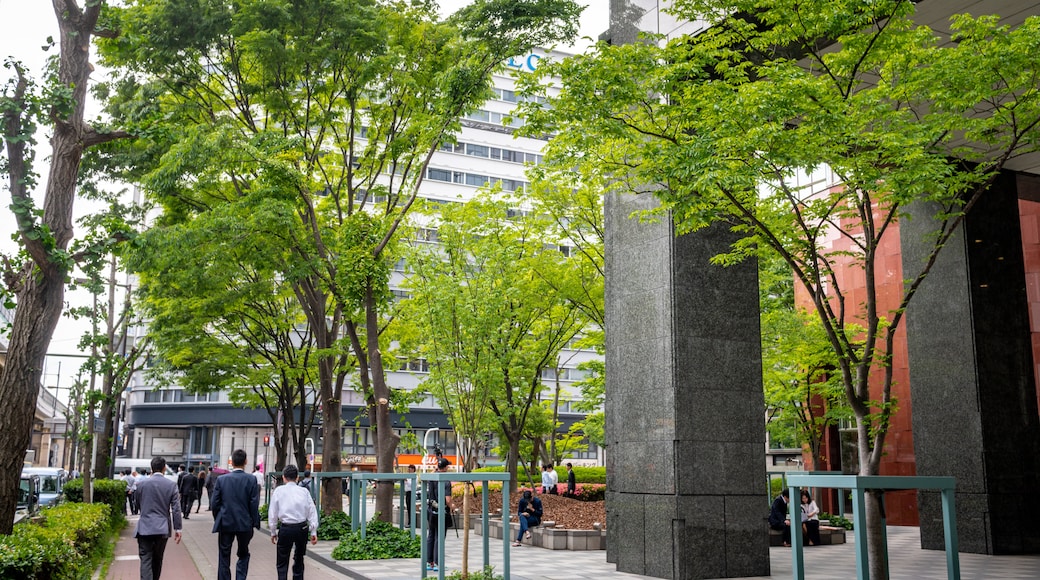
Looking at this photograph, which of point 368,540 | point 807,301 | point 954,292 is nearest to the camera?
point 368,540

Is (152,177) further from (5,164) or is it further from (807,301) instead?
(807,301)

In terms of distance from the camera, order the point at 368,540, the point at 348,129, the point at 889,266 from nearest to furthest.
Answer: the point at 368,540 < the point at 348,129 < the point at 889,266

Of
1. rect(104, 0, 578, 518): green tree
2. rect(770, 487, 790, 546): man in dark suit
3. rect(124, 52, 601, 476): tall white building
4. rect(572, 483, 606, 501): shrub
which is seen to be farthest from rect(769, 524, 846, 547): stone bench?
rect(124, 52, 601, 476): tall white building

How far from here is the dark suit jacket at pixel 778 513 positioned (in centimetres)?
1844

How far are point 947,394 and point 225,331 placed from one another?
A: 68.0 feet

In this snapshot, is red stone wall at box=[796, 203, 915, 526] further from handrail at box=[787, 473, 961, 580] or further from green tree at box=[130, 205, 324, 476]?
handrail at box=[787, 473, 961, 580]

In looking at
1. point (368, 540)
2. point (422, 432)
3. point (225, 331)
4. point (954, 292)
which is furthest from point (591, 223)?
point (422, 432)

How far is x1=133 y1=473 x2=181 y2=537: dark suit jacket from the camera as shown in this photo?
1055cm

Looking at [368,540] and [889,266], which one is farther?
[889,266]

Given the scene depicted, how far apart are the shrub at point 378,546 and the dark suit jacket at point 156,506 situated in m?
5.15

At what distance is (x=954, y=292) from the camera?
17312mm

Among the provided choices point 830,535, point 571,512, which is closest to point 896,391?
point 830,535

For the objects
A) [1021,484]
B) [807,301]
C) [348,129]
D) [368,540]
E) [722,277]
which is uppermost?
[348,129]

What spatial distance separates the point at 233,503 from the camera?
430 inches
